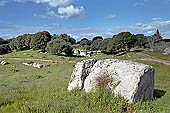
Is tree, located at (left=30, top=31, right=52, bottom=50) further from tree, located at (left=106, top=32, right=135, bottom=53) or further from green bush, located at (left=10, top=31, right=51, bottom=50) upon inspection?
tree, located at (left=106, top=32, right=135, bottom=53)

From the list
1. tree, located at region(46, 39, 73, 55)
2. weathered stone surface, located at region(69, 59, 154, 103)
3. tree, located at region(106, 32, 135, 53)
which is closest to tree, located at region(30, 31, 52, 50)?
tree, located at region(46, 39, 73, 55)

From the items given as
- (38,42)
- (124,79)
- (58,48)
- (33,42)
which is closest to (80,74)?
(124,79)

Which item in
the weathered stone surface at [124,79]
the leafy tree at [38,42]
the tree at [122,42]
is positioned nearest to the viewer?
the weathered stone surface at [124,79]

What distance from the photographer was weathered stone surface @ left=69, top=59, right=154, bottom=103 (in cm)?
890

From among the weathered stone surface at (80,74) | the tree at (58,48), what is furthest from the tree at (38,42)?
the weathered stone surface at (80,74)

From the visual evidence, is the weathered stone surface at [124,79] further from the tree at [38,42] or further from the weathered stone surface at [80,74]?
the tree at [38,42]

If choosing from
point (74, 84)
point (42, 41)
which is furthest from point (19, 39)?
point (74, 84)

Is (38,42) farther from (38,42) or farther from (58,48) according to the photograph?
(58,48)

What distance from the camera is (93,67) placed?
11016 millimetres

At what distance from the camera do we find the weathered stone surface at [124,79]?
890cm

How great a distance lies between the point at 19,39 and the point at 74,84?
87.5 m

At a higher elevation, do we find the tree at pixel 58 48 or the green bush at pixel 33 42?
the green bush at pixel 33 42

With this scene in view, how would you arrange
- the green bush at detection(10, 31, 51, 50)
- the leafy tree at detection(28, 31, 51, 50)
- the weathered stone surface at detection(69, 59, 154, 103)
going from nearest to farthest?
the weathered stone surface at detection(69, 59, 154, 103) < the leafy tree at detection(28, 31, 51, 50) < the green bush at detection(10, 31, 51, 50)

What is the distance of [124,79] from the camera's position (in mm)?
9383
